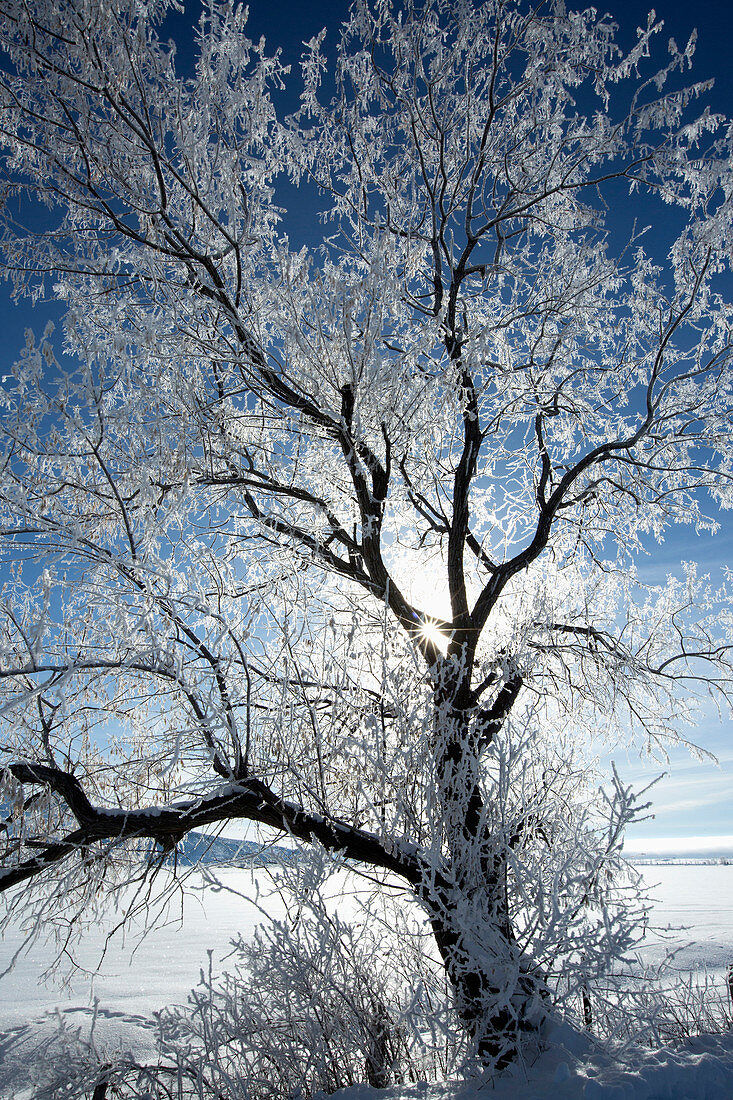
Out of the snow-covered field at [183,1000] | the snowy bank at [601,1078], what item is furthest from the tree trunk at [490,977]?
the snow-covered field at [183,1000]

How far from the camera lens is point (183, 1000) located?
8695 mm

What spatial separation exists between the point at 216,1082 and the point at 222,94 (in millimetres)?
6505

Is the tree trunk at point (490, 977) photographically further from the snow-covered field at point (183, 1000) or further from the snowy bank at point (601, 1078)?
the snow-covered field at point (183, 1000)

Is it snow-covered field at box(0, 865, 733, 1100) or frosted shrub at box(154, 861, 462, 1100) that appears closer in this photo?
snow-covered field at box(0, 865, 733, 1100)

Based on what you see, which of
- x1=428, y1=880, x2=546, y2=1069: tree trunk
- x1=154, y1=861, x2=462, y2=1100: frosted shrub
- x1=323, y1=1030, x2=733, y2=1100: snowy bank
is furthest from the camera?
x1=154, y1=861, x2=462, y2=1100: frosted shrub

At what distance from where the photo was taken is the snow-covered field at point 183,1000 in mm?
2787

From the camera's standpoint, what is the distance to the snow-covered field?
2.79m

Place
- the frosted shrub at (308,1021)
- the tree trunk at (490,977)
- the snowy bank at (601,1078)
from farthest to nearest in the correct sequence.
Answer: the frosted shrub at (308,1021) < the tree trunk at (490,977) < the snowy bank at (601,1078)

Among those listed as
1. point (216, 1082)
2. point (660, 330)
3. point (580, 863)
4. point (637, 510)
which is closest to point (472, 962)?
point (580, 863)

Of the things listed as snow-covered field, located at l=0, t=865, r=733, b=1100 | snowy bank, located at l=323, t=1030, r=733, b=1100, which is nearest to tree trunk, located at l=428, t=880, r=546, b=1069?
snowy bank, located at l=323, t=1030, r=733, b=1100

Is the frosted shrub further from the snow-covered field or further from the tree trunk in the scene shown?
the snow-covered field

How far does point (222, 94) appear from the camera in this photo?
14.5 ft

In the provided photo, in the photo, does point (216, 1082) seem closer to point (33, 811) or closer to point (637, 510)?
point (33, 811)

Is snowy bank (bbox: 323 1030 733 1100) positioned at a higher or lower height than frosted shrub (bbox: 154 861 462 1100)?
lower
